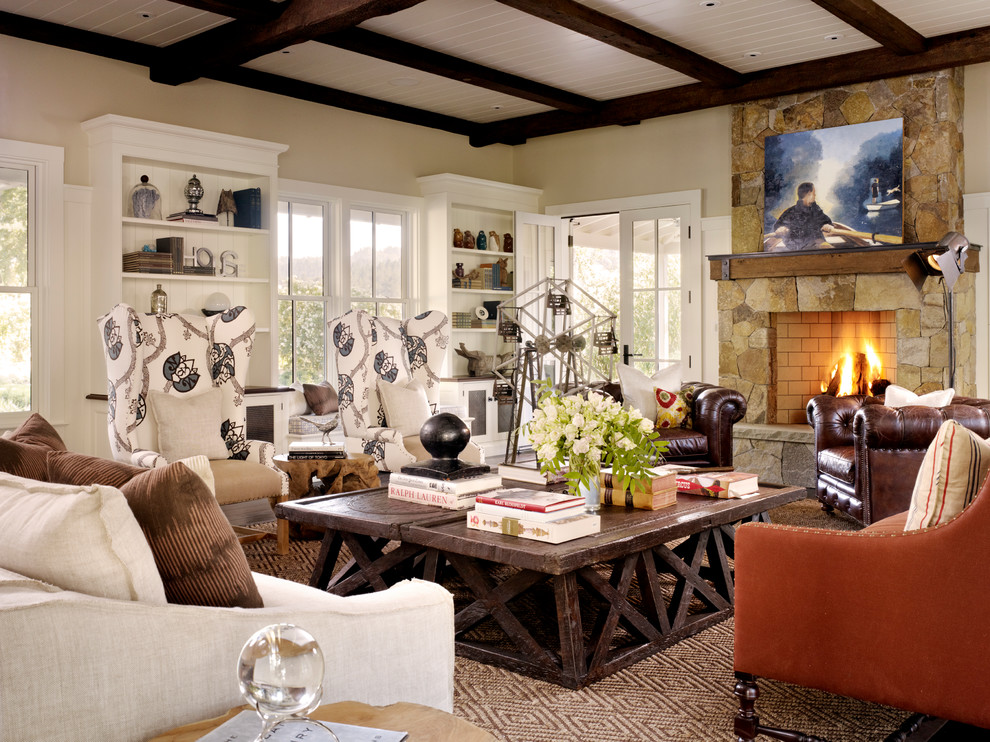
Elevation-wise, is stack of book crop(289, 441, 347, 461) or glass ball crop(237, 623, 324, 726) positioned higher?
glass ball crop(237, 623, 324, 726)

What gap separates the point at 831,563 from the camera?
7.33ft

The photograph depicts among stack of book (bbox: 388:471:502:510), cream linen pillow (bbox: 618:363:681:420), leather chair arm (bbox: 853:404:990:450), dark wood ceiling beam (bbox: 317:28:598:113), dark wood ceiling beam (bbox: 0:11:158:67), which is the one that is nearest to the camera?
stack of book (bbox: 388:471:502:510)

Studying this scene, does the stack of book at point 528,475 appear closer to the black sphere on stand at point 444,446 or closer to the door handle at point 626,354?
the black sphere on stand at point 444,446

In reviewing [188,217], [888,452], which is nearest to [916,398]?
[888,452]

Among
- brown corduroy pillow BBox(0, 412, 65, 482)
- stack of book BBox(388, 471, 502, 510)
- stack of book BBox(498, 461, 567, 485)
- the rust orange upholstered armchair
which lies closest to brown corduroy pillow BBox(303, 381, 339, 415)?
stack of book BBox(498, 461, 567, 485)

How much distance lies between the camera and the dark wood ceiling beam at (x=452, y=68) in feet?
18.5

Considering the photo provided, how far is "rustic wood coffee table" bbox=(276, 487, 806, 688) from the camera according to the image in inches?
109

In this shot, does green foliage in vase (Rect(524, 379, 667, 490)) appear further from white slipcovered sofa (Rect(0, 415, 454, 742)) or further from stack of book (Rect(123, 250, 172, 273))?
stack of book (Rect(123, 250, 172, 273))

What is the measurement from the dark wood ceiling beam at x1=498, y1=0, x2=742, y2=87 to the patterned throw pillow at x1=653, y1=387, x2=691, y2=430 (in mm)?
2165

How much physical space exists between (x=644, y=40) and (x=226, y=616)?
16.4ft

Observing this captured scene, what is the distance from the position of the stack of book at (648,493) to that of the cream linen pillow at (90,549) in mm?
2047

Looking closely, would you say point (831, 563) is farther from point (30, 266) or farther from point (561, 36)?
point (30, 266)

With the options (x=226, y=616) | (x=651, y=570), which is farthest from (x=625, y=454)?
(x=226, y=616)

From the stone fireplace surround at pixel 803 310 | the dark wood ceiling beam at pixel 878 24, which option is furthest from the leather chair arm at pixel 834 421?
the dark wood ceiling beam at pixel 878 24
